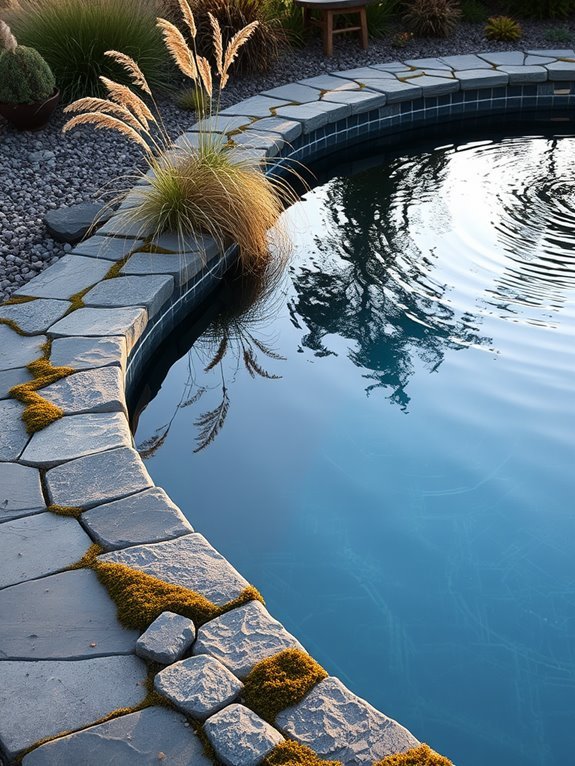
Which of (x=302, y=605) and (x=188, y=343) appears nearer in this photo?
(x=302, y=605)

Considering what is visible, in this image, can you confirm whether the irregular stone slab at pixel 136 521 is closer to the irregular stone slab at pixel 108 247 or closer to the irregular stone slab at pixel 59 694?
the irregular stone slab at pixel 59 694

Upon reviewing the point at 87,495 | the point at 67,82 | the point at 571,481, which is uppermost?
the point at 67,82

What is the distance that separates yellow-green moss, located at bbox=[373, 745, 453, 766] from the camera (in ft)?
6.01

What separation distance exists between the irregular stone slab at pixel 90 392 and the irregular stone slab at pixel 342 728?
148cm

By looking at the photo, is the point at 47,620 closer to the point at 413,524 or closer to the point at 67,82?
the point at 413,524

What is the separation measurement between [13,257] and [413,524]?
→ 8.20 feet

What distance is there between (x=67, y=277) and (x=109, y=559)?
6.52 feet

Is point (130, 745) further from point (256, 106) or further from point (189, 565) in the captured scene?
point (256, 106)

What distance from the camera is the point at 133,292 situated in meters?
3.92

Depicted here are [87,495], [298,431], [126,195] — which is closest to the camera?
[87,495]

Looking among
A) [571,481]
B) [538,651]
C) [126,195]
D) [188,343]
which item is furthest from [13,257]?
[538,651]

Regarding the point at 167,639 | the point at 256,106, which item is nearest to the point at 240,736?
the point at 167,639

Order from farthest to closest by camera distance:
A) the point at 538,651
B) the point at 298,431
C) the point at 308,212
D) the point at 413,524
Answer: the point at 308,212, the point at 298,431, the point at 413,524, the point at 538,651

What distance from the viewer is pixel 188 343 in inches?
164
